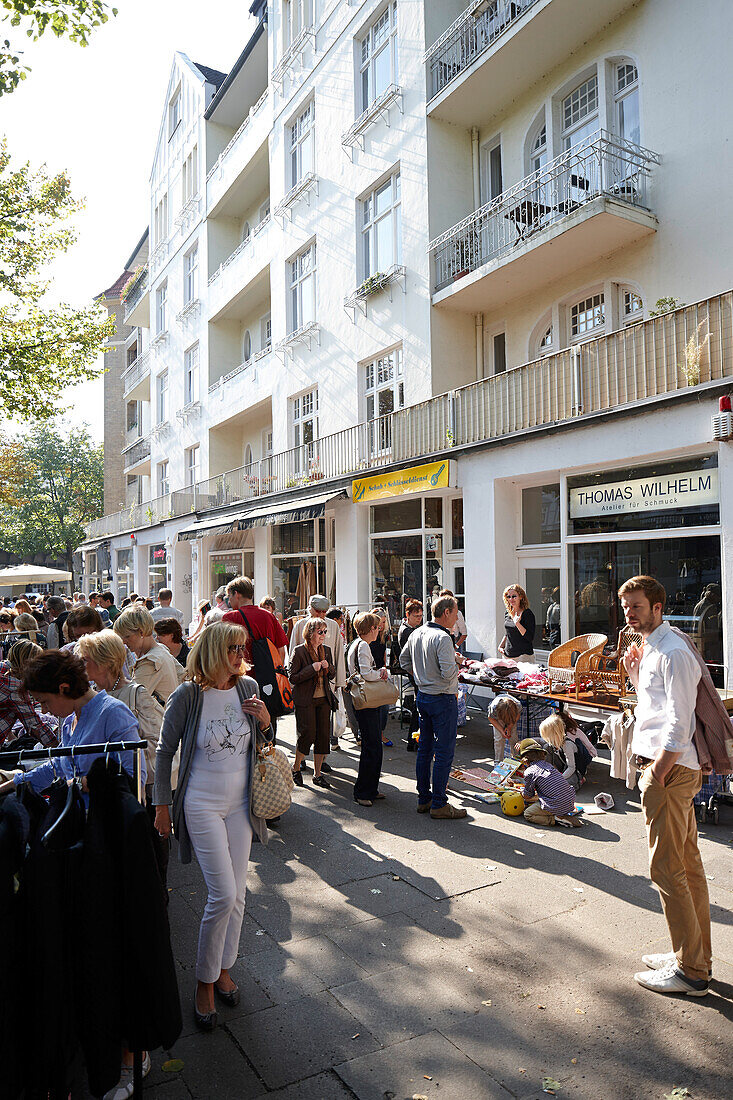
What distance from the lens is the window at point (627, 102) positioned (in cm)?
1191

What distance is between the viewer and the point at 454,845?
5.81 meters

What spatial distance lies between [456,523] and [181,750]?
37.0 ft

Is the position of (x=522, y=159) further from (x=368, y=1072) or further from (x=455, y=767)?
(x=368, y=1072)

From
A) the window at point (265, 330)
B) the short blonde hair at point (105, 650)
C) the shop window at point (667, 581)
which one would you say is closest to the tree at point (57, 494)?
the window at point (265, 330)

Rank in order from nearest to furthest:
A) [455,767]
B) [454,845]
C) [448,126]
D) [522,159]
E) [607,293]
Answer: [454,845], [455,767], [607,293], [522,159], [448,126]

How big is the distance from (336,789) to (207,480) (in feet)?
66.5

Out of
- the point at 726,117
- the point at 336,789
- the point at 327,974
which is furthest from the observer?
the point at 726,117

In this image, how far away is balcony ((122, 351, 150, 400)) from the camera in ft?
118

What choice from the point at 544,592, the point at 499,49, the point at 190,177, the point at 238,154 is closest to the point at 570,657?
the point at 544,592

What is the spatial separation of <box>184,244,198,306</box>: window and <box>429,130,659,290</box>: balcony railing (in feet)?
57.9

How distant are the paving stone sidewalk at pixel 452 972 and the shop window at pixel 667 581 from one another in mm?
3577

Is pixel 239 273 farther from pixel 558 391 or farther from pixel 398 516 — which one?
pixel 558 391

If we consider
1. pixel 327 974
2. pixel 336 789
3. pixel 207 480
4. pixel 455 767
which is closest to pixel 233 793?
pixel 327 974

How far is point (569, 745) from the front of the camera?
741 cm
